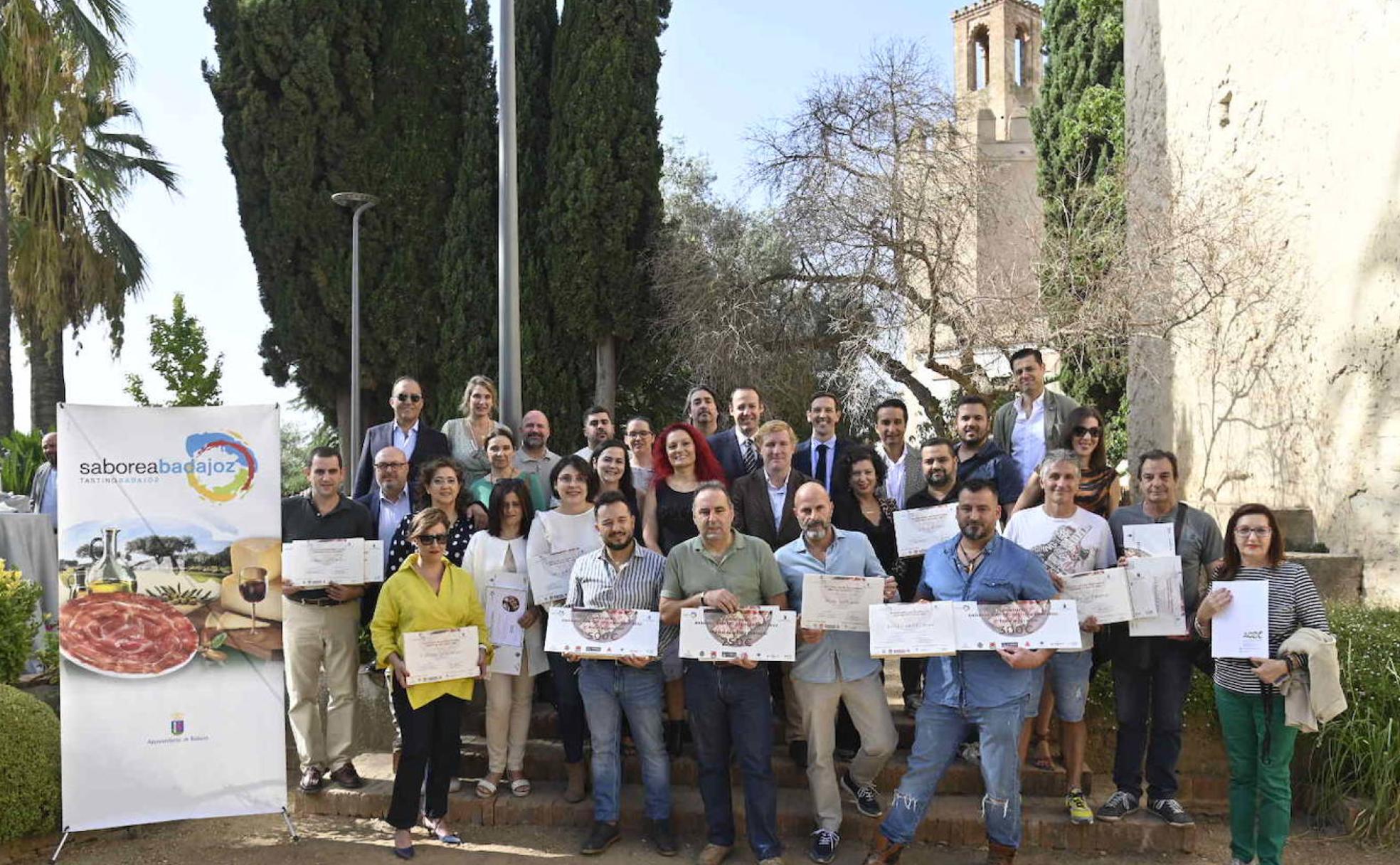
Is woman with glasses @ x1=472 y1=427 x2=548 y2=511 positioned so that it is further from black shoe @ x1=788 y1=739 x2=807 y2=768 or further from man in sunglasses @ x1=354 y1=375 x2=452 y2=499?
black shoe @ x1=788 y1=739 x2=807 y2=768

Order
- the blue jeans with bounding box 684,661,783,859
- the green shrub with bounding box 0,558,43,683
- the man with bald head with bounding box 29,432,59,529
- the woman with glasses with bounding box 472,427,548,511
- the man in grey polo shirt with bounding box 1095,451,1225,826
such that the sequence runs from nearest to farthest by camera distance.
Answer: the blue jeans with bounding box 684,661,783,859 → the man in grey polo shirt with bounding box 1095,451,1225,826 → the green shrub with bounding box 0,558,43,683 → the woman with glasses with bounding box 472,427,548,511 → the man with bald head with bounding box 29,432,59,529

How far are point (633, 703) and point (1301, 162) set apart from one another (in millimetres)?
8223

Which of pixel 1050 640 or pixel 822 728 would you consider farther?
pixel 822 728

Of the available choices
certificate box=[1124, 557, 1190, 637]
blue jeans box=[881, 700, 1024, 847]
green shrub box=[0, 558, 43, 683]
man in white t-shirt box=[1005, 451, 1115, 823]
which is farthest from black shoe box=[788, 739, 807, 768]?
green shrub box=[0, 558, 43, 683]

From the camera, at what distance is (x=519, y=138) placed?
63.8ft

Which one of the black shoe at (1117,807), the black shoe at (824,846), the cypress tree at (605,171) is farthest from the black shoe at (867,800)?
the cypress tree at (605,171)

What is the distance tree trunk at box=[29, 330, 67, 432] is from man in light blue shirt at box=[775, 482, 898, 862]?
23.4 meters

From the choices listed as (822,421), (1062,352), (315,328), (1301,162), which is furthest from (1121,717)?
(315,328)

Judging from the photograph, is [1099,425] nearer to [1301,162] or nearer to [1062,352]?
[1301,162]

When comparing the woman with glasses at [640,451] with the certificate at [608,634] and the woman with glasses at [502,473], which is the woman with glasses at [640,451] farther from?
the certificate at [608,634]

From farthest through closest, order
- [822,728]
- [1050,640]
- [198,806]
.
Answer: [198,806] < [822,728] < [1050,640]

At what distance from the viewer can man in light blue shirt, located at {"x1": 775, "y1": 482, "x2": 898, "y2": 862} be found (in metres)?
5.43

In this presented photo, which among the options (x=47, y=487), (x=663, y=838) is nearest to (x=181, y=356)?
(x=47, y=487)

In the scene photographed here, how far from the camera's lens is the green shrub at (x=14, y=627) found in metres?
6.44
